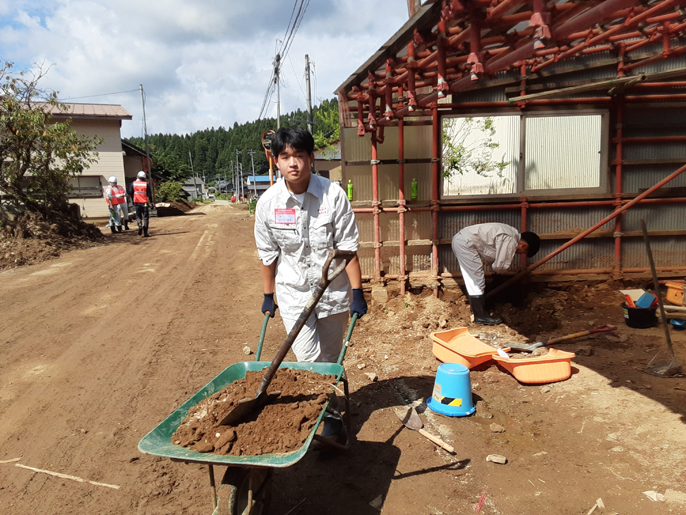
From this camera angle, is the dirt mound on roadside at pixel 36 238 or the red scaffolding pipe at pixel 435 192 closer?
the red scaffolding pipe at pixel 435 192

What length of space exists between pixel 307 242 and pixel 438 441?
170cm

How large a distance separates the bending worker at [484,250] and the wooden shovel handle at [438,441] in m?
2.84

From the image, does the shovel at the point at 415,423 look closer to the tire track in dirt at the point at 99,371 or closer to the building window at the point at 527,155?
the tire track in dirt at the point at 99,371

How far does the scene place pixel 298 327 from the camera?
238cm

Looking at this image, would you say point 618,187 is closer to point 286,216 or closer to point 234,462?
point 286,216

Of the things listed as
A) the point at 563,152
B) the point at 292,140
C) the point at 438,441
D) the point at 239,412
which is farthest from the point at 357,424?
the point at 563,152

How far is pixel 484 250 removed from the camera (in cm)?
592

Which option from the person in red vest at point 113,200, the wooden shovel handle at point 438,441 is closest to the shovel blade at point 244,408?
the wooden shovel handle at point 438,441

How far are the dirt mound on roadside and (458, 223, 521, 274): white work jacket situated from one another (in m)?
8.59

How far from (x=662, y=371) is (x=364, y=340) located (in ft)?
9.84

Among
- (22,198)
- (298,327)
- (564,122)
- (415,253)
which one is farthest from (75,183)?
(298,327)

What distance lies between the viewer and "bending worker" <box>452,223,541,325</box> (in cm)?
576

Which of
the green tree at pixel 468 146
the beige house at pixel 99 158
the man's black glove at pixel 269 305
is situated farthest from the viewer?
the beige house at pixel 99 158

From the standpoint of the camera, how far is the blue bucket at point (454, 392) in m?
3.62
